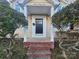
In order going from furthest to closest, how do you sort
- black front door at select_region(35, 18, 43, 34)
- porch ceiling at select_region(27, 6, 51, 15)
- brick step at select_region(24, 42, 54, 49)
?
black front door at select_region(35, 18, 43, 34)
porch ceiling at select_region(27, 6, 51, 15)
brick step at select_region(24, 42, 54, 49)

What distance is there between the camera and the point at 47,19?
639 inches

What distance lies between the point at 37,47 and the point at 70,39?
227cm

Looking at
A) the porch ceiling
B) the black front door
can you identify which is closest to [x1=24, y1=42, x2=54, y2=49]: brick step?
the black front door

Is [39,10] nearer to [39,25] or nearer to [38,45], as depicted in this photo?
[39,25]

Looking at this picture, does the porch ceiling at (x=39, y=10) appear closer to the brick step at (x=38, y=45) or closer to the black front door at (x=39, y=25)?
the black front door at (x=39, y=25)

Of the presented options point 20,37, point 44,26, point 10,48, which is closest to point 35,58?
point 10,48

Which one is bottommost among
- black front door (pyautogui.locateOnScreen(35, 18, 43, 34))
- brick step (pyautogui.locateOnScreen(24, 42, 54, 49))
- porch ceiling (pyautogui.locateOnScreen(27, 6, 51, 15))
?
brick step (pyautogui.locateOnScreen(24, 42, 54, 49))

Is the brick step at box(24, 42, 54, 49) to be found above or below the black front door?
below

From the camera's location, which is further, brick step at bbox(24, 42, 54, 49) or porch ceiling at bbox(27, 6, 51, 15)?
porch ceiling at bbox(27, 6, 51, 15)

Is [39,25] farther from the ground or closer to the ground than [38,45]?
farther from the ground

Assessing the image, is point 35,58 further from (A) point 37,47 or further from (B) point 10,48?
(B) point 10,48

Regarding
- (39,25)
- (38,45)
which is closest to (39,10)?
(39,25)

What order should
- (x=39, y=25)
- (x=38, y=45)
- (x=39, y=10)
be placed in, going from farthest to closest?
(x=39, y=25), (x=39, y=10), (x=38, y=45)

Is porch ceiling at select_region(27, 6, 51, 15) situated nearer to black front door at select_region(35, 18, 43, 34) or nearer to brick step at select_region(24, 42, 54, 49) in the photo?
black front door at select_region(35, 18, 43, 34)
